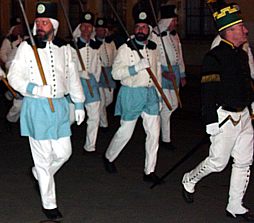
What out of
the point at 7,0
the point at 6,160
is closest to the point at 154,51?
the point at 6,160

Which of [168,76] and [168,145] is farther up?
[168,76]

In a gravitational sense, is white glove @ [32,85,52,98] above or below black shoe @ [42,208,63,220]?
above

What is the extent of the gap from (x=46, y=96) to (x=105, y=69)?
5.06 meters

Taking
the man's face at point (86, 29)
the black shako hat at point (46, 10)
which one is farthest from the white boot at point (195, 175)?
the man's face at point (86, 29)

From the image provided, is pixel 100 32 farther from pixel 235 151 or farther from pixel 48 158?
pixel 235 151

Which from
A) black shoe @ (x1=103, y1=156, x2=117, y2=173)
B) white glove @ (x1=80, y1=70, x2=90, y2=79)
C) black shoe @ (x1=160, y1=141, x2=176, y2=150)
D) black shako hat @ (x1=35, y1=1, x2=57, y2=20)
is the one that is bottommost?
black shoe @ (x1=160, y1=141, x2=176, y2=150)

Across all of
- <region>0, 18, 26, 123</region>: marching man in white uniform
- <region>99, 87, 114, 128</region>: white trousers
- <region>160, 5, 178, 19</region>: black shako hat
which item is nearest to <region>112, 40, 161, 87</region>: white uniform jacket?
<region>160, 5, 178, 19</region>: black shako hat

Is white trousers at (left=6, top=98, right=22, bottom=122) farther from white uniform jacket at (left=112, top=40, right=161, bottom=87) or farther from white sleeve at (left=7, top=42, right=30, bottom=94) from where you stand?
white sleeve at (left=7, top=42, right=30, bottom=94)

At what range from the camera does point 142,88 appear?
319 inches

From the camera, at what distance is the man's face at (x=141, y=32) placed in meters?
8.07

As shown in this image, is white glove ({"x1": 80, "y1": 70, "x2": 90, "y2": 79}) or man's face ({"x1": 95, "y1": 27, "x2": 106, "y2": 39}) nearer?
white glove ({"x1": 80, "y1": 70, "x2": 90, "y2": 79})

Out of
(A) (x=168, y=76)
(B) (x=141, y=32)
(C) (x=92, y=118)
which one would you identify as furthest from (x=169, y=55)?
(B) (x=141, y=32)

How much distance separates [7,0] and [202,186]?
1609 centimetres

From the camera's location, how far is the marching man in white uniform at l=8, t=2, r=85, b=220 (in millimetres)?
6672
